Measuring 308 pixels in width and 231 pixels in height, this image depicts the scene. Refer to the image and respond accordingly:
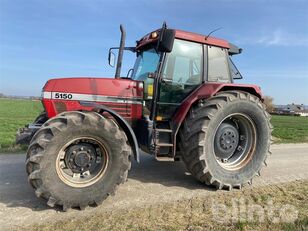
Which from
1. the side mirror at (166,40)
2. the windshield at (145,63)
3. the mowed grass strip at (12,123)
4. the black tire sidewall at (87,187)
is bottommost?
the mowed grass strip at (12,123)

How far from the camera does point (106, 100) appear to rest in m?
4.98

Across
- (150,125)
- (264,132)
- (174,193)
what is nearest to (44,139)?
(150,125)

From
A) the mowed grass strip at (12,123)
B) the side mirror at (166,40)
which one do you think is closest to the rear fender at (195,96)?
the side mirror at (166,40)

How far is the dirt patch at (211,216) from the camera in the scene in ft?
12.0

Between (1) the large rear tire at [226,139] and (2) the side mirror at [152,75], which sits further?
(2) the side mirror at [152,75]

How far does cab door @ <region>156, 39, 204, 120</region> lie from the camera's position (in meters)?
5.30

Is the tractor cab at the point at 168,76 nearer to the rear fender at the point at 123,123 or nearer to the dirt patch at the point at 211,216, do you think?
the rear fender at the point at 123,123

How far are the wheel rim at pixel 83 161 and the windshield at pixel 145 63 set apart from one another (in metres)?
1.70

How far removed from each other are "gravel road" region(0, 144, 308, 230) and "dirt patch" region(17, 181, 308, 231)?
23cm

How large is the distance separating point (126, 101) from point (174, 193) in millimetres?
1668

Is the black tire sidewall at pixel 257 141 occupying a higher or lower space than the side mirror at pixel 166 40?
lower

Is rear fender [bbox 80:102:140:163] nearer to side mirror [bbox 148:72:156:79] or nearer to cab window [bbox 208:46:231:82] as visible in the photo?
side mirror [bbox 148:72:156:79]

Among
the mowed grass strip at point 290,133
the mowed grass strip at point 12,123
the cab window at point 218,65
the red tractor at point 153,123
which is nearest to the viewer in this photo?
the red tractor at point 153,123

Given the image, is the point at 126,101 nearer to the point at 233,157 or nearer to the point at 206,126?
the point at 206,126
